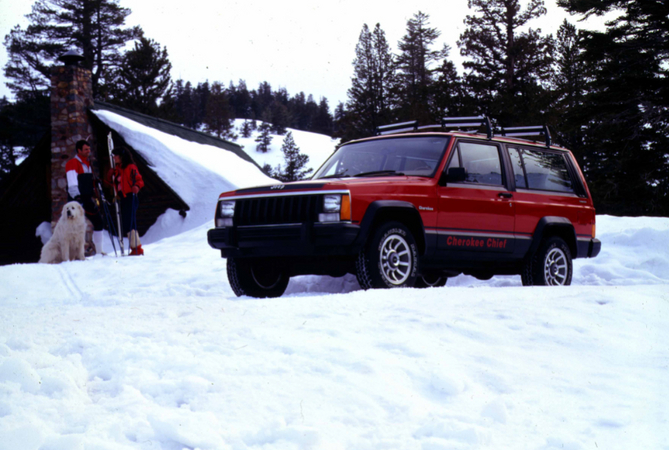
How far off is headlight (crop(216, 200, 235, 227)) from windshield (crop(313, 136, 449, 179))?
1.07m

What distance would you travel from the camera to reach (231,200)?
6.51 metres

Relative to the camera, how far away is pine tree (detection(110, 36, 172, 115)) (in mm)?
41375

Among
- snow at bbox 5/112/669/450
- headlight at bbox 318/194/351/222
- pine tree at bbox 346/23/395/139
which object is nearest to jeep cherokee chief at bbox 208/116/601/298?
Result: headlight at bbox 318/194/351/222

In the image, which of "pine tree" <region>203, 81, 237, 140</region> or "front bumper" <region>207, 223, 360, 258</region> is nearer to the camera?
"front bumper" <region>207, 223, 360, 258</region>

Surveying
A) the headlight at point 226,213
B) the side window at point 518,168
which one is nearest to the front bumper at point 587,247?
the side window at point 518,168

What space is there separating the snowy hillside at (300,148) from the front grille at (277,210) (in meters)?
74.1

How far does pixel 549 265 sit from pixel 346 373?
16.3 ft

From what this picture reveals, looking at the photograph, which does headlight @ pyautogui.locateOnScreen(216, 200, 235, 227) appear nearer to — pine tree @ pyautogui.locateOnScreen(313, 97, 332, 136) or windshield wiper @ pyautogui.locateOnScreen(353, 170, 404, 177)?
windshield wiper @ pyautogui.locateOnScreen(353, 170, 404, 177)

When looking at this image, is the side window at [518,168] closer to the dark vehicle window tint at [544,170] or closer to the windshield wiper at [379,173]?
the dark vehicle window tint at [544,170]

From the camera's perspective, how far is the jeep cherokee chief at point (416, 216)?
572cm

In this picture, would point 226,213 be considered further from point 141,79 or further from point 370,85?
point 370,85

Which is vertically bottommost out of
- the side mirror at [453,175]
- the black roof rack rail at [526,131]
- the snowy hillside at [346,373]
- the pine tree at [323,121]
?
the snowy hillside at [346,373]

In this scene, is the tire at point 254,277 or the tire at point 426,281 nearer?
the tire at point 254,277

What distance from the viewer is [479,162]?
278 inches
